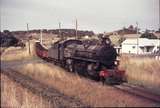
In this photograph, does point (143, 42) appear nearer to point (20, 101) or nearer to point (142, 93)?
point (142, 93)

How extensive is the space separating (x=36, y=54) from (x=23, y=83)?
29.5m

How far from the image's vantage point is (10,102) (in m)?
13.4

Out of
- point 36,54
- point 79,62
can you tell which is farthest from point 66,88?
point 36,54

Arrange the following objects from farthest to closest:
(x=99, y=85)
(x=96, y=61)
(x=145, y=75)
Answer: (x=96, y=61) < (x=145, y=75) < (x=99, y=85)

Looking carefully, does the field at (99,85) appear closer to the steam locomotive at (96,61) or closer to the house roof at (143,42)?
the steam locomotive at (96,61)

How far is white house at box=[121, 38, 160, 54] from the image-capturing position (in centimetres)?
6688

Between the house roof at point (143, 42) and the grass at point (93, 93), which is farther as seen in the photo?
the house roof at point (143, 42)

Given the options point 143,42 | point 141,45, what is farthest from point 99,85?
point 141,45

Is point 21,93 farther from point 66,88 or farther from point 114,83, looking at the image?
point 114,83

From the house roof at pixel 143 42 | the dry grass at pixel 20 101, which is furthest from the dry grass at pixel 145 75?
the house roof at pixel 143 42

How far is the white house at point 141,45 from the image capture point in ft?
219

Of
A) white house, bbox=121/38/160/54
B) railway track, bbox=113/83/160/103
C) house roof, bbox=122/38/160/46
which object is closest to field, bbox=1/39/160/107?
railway track, bbox=113/83/160/103

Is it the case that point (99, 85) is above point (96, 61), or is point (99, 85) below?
below

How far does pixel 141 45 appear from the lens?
67.7 metres
